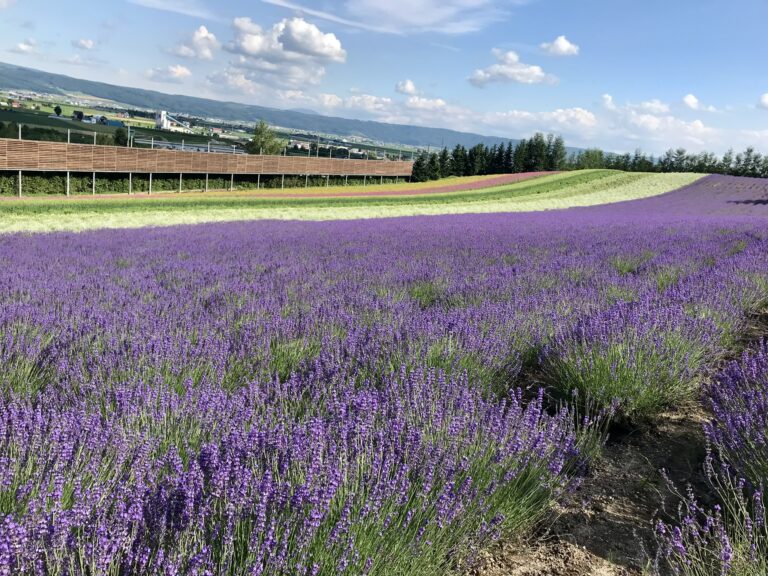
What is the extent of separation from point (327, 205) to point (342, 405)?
997 inches

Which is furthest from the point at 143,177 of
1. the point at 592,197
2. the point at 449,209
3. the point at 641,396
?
the point at 641,396

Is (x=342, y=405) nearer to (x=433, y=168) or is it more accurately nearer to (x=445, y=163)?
(x=433, y=168)

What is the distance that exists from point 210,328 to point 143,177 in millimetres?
32213

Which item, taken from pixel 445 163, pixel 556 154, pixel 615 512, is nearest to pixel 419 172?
pixel 445 163

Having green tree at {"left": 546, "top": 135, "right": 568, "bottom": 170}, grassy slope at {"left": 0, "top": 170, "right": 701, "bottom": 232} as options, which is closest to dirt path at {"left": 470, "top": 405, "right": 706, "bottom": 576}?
grassy slope at {"left": 0, "top": 170, "right": 701, "bottom": 232}

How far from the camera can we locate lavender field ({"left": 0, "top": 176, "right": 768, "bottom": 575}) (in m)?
1.60

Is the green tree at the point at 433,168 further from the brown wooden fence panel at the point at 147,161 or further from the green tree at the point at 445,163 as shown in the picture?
the brown wooden fence panel at the point at 147,161

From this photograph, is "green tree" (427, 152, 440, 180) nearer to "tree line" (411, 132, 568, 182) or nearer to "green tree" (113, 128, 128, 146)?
"tree line" (411, 132, 568, 182)

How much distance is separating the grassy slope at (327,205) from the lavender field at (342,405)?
34.8ft

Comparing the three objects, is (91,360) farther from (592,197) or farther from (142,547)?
(592,197)

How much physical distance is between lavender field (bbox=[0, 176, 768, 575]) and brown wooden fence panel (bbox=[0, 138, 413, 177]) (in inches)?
900

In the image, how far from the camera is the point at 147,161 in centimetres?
3153

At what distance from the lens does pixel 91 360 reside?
10.4ft

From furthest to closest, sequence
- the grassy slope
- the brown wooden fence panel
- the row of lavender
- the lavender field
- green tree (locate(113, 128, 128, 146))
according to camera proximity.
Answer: green tree (locate(113, 128, 128, 146)) < the brown wooden fence panel < the grassy slope < the row of lavender < the lavender field
